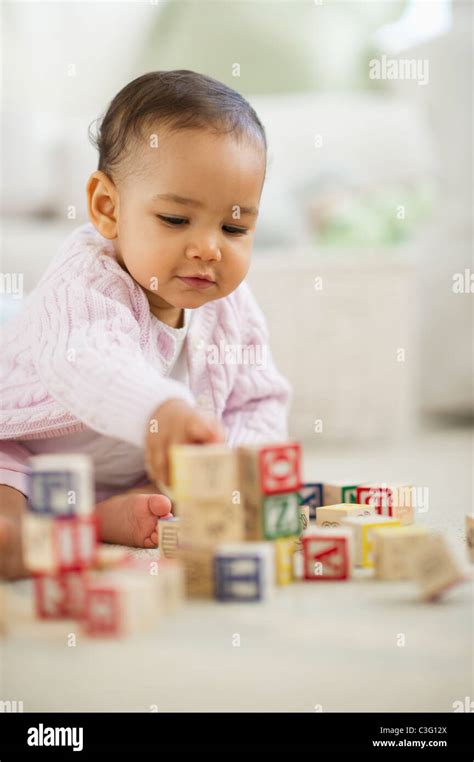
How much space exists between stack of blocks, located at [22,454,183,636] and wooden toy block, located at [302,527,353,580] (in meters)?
0.19

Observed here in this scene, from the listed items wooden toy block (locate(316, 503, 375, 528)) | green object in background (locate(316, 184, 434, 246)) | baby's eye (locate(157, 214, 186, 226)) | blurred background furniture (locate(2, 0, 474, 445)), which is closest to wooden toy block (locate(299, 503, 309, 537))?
wooden toy block (locate(316, 503, 375, 528))

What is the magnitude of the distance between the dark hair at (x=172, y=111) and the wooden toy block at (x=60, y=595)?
0.52m

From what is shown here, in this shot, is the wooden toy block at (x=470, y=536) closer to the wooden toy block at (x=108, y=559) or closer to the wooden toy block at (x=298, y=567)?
the wooden toy block at (x=298, y=567)

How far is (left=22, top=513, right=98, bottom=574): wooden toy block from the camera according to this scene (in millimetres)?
734

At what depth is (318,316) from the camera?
2.12 m

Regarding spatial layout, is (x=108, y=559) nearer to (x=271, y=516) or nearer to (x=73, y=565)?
(x=73, y=565)

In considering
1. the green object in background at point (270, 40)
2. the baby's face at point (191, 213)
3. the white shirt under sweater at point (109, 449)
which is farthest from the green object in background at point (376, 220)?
the baby's face at point (191, 213)

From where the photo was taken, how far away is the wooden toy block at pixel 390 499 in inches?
45.2

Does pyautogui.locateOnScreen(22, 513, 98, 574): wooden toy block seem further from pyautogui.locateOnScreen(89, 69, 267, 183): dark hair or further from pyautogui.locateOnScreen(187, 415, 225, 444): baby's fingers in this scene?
pyautogui.locateOnScreen(89, 69, 267, 183): dark hair

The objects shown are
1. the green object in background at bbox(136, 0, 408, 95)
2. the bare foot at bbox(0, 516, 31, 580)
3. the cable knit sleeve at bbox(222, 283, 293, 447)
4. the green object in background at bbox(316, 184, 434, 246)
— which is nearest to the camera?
the bare foot at bbox(0, 516, 31, 580)

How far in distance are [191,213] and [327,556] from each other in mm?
386

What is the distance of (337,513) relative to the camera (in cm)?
107

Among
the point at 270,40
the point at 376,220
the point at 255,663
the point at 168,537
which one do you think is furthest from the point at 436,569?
the point at 270,40
